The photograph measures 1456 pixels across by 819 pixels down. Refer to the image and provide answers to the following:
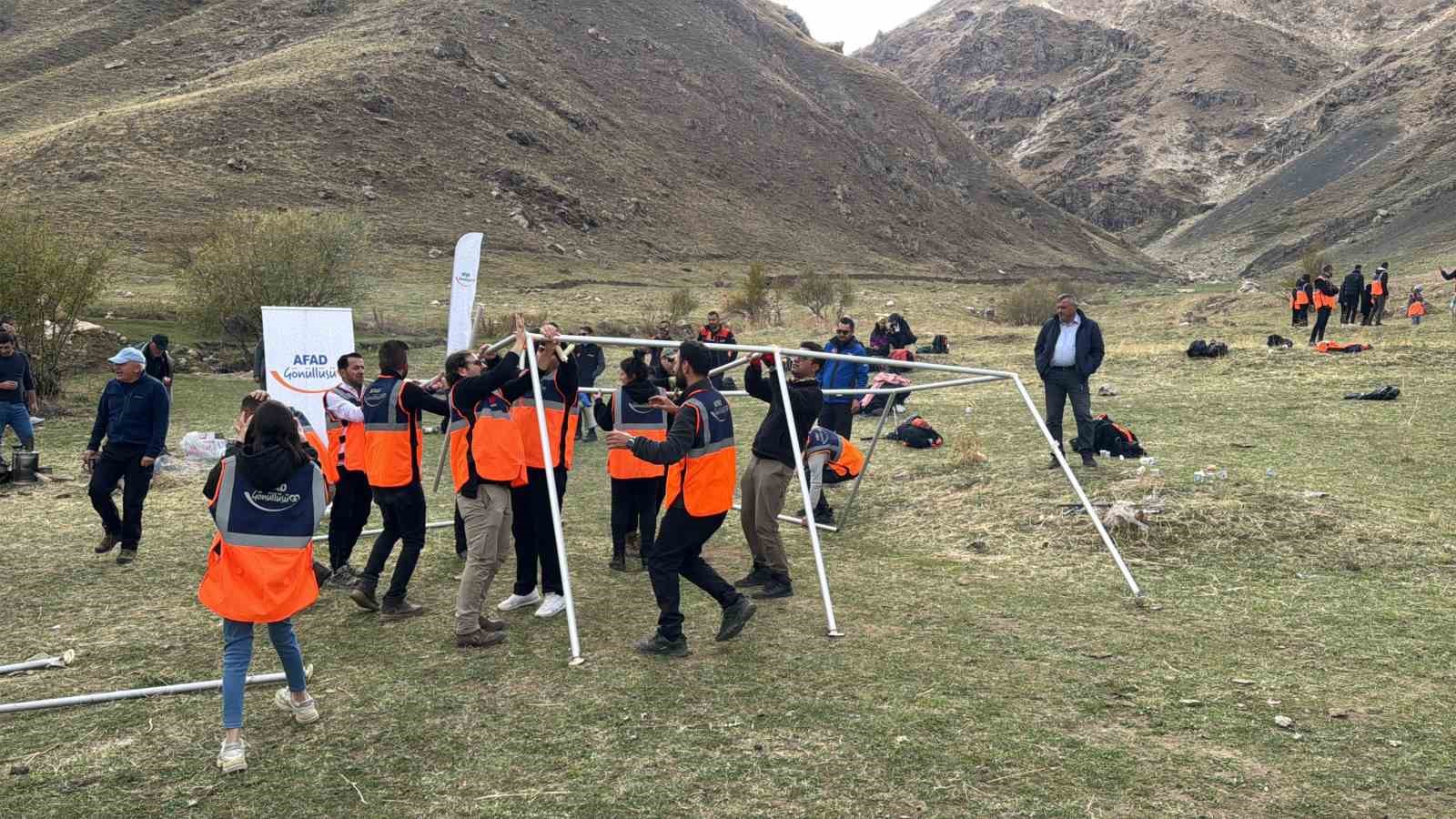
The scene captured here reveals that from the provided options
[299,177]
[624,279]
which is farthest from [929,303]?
[299,177]

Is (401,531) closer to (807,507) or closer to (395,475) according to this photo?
(395,475)

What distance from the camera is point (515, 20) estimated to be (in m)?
82.1

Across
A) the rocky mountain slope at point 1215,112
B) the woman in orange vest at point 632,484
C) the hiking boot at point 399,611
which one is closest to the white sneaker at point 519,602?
the hiking boot at point 399,611

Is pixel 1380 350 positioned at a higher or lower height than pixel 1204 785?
higher

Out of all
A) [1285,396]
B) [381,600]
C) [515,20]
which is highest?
[515,20]

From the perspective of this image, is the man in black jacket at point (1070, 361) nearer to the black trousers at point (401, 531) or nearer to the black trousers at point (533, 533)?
the black trousers at point (533, 533)

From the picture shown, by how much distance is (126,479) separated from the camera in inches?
349

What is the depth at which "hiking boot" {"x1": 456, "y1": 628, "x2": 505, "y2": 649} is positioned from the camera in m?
6.50

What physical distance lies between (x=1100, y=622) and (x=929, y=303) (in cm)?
4611

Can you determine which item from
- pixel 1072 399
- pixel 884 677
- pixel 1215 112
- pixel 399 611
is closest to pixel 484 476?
pixel 399 611

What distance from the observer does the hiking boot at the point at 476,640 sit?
6.50 meters

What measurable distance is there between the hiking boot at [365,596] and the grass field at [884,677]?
30 centimetres

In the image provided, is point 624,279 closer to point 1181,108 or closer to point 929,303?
point 929,303

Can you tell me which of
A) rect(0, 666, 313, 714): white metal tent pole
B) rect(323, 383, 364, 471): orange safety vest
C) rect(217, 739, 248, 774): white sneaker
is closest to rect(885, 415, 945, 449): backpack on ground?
rect(323, 383, 364, 471): orange safety vest
